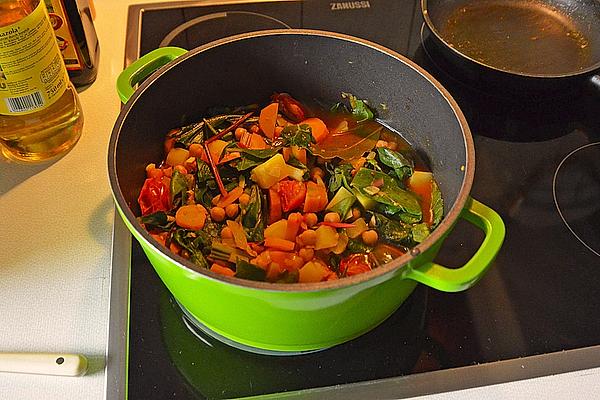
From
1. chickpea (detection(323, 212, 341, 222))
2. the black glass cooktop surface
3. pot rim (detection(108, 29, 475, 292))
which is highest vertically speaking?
pot rim (detection(108, 29, 475, 292))

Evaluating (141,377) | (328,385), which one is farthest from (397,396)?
(141,377)

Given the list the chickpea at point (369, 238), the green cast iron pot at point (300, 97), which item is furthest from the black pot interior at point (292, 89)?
the chickpea at point (369, 238)

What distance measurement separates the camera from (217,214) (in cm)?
83

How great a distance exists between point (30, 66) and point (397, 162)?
52 cm

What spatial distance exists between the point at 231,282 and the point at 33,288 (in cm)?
38

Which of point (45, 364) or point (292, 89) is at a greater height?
point (292, 89)

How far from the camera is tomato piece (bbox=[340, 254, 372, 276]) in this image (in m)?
0.79

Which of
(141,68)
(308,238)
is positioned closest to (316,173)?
(308,238)

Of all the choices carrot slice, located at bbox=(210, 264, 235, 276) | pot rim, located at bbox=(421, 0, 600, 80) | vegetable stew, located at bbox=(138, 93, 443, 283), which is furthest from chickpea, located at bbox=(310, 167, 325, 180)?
pot rim, located at bbox=(421, 0, 600, 80)

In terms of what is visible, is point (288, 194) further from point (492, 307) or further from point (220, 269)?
point (492, 307)

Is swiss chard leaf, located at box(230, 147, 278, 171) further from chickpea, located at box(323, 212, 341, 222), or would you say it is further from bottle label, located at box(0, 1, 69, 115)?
bottle label, located at box(0, 1, 69, 115)

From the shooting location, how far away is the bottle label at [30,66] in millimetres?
827

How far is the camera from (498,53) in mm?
1111

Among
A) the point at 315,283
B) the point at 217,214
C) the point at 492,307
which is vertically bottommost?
the point at 492,307
